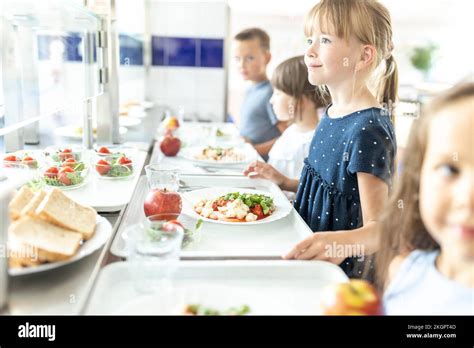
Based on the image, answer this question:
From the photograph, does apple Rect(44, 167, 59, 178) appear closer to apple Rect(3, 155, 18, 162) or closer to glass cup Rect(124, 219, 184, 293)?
apple Rect(3, 155, 18, 162)

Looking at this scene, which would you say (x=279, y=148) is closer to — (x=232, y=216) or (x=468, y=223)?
(x=232, y=216)

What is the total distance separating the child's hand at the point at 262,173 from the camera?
54.7 inches

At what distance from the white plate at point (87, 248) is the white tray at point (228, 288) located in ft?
0.17

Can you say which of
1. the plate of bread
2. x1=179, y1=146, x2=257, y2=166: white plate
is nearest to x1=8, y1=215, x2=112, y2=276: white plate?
the plate of bread

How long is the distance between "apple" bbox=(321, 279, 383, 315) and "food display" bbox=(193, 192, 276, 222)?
0.42 m

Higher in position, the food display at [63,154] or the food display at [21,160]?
the food display at [21,160]

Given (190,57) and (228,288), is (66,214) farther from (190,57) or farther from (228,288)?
(190,57)

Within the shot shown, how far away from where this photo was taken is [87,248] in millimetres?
759

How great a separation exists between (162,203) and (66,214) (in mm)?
220

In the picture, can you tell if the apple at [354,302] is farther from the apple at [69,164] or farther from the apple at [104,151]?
the apple at [104,151]

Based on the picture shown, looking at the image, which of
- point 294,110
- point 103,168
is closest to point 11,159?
point 103,168

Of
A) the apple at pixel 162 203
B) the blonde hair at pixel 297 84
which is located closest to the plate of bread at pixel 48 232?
the apple at pixel 162 203

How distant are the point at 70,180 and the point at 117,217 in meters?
0.19
